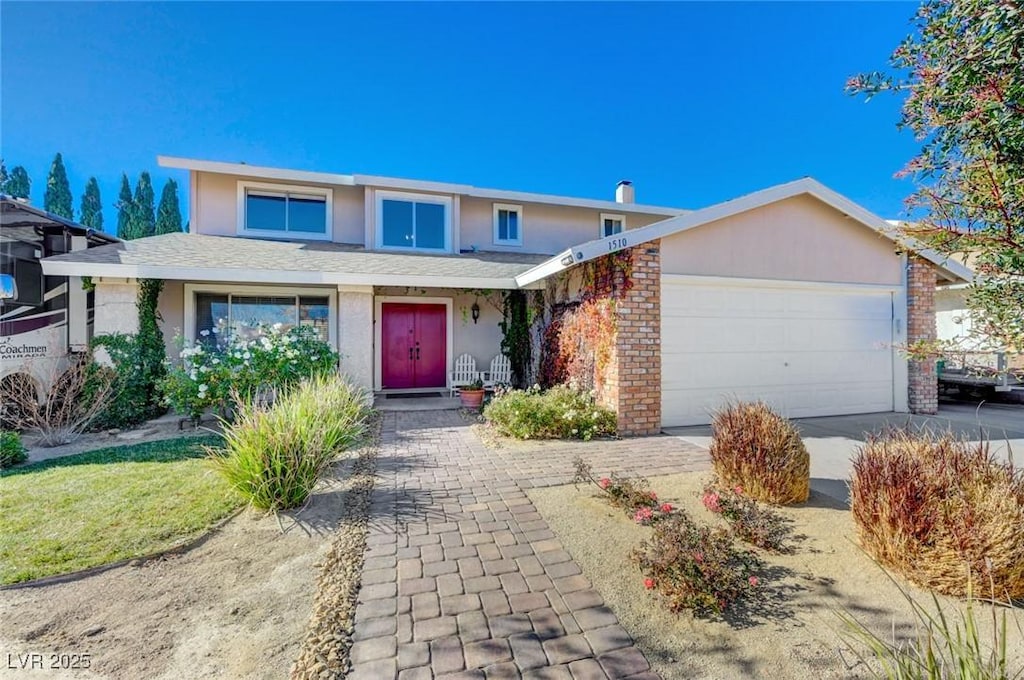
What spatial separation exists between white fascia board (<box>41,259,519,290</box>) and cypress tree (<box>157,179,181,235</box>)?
22.7 m

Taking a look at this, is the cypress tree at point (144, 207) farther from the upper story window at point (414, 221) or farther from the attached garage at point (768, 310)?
the attached garage at point (768, 310)

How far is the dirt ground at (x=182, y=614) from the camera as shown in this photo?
221 centimetres

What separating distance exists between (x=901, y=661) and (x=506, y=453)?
4.52 m

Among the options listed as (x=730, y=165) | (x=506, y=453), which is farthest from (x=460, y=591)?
(x=730, y=165)

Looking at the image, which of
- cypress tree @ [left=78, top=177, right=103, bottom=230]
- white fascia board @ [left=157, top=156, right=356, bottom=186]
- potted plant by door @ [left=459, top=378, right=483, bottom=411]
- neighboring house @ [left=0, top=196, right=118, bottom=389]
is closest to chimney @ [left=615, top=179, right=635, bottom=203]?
white fascia board @ [left=157, top=156, right=356, bottom=186]

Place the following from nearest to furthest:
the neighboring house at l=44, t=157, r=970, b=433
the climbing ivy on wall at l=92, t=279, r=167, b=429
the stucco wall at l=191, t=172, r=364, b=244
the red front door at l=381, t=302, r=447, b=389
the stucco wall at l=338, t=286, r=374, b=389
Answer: the neighboring house at l=44, t=157, r=970, b=433
the climbing ivy on wall at l=92, t=279, r=167, b=429
the stucco wall at l=338, t=286, r=374, b=389
the stucco wall at l=191, t=172, r=364, b=244
the red front door at l=381, t=302, r=447, b=389

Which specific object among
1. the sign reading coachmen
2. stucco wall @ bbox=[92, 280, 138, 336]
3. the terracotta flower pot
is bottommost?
the terracotta flower pot

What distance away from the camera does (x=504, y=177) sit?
605 inches

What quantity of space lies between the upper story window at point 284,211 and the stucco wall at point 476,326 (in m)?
3.42

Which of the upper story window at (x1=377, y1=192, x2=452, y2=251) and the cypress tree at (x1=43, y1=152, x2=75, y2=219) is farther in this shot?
the cypress tree at (x1=43, y1=152, x2=75, y2=219)

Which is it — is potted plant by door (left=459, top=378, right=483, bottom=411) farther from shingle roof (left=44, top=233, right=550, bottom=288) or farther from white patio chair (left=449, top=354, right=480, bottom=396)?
shingle roof (left=44, top=233, right=550, bottom=288)

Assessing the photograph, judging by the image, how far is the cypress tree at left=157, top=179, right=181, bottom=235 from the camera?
25891 mm

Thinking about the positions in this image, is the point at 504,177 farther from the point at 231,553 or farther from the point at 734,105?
the point at 231,553

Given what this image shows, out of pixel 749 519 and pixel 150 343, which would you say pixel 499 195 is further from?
pixel 749 519
